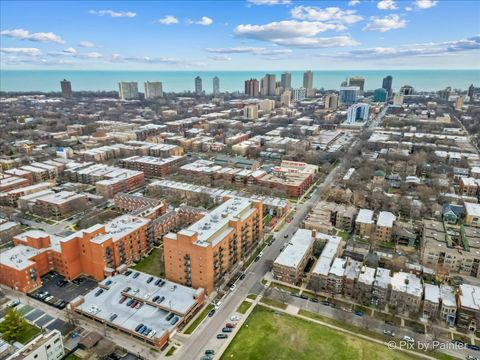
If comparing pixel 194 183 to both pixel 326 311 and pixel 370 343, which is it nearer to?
pixel 326 311

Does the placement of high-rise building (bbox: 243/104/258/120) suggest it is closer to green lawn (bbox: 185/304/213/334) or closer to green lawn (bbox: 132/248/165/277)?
green lawn (bbox: 132/248/165/277)

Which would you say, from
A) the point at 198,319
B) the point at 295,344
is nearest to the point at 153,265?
the point at 198,319

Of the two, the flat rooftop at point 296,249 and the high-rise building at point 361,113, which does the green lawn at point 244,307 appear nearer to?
the flat rooftop at point 296,249

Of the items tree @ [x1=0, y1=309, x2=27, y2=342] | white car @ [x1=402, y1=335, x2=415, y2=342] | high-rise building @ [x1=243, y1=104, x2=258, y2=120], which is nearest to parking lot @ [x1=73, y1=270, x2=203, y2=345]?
tree @ [x1=0, y1=309, x2=27, y2=342]

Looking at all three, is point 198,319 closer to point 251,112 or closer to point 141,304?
point 141,304

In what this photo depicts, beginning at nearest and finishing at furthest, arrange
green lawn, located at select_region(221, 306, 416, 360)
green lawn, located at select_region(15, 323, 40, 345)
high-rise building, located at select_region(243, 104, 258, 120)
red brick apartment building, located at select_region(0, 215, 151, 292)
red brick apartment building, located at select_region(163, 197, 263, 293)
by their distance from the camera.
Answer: green lawn, located at select_region(221, 306, 416, 360) → green lawn, located at select_region(15, 323, 40, 345) → red brick apartment building, located at select_region(163, 197, 263, 293) → red brick apartment building, located at select_region(0, 215, 151, 292) → high-rise building, located at select_region(243, 104, 258, 120)

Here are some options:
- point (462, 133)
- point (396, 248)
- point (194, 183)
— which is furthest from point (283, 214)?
point (462, 133)
